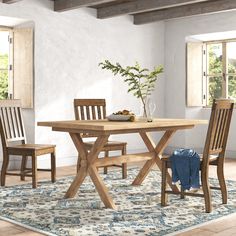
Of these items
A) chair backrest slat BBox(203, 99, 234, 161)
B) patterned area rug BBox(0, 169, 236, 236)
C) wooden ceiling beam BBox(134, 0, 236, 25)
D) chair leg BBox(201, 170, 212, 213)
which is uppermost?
wooden ceiling beam BBox(134, 0, 236, 25)

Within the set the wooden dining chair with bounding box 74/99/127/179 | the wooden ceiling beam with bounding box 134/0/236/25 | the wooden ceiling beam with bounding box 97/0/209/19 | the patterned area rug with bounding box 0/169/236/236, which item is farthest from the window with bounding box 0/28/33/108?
the wooden ceiling beam with bounding box 134/0/236/25

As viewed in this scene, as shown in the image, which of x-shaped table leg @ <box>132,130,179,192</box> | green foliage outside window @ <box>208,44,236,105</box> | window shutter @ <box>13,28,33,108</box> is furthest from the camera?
green foliage outside window @ <box>208,44,236,105</box>

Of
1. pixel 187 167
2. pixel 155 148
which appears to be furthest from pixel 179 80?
pixel 187 167

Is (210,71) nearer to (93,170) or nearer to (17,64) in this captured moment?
(17,64)

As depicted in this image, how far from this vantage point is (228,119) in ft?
13.9

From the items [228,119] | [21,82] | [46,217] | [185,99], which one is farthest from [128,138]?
[46,217]

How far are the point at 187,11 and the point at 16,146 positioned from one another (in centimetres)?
373

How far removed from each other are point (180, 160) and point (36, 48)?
11.1 feet

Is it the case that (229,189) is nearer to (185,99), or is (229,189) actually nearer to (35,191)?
(35,191)

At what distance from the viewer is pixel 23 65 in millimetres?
6594

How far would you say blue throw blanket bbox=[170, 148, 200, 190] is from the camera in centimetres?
396

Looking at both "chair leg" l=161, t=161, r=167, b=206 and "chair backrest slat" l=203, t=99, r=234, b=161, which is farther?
"chair leg" l=161, t=161, r=167, b=206

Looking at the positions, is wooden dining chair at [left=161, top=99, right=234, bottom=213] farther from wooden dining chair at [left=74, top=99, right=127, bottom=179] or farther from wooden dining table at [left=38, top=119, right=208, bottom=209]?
wooden dining chair at [left=74, top=99, right=127, bottom=179]

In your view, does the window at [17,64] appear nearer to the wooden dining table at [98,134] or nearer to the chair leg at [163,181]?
the wooden dining table at [98,134]
